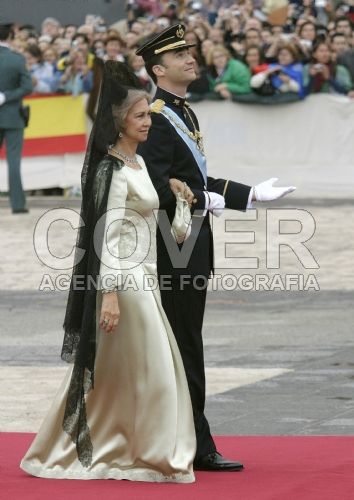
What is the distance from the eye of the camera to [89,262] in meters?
6.77

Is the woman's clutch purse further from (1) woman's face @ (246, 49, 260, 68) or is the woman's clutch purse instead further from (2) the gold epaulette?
(1) woman's face @ (246, 49, 260, 68)

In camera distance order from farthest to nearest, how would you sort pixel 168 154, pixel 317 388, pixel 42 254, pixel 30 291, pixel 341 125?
pixel 341 125 < pixel 42 254 < pixel 30 291 < pixel 317 388 < pixel 168 154

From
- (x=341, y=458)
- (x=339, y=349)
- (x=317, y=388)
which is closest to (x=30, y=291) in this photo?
(x=339, y=349)

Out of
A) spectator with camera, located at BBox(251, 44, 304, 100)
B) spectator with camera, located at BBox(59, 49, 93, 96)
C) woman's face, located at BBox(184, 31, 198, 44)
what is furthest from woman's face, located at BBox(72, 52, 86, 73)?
spectator with camera, located at BBox(251, 44, 304, 100)

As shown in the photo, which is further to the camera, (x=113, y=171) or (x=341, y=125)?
(x=341, y=125)

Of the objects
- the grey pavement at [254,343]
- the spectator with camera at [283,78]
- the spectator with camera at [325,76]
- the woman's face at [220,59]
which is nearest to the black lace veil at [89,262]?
the grey pavement at [254,343]

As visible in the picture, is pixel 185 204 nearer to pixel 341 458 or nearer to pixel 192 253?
pixel 192 253

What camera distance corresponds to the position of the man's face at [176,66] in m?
7.09

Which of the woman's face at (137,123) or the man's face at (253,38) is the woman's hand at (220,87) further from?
the woman's face at (137,123)

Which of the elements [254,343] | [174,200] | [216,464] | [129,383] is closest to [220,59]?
[254,343]

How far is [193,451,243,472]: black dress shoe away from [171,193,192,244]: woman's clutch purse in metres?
0.99

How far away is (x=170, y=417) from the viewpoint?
6.73m

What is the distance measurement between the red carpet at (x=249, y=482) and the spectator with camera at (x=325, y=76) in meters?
12.2

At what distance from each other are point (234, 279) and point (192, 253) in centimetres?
795
